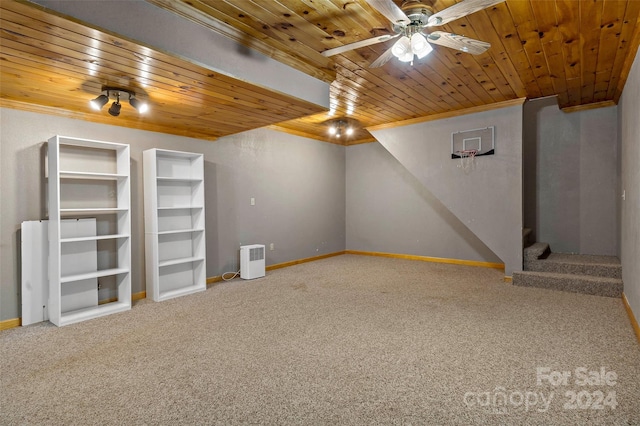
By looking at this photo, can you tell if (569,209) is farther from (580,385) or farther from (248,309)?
(248,309)

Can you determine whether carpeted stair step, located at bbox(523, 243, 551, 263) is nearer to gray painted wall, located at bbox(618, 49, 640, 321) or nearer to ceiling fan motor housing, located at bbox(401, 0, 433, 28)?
gray painted wall, located at bbox(618, 49, 640, 321)

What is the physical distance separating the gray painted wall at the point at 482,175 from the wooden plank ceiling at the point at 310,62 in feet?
1.55

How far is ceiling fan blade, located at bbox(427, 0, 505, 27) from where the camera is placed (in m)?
1.96

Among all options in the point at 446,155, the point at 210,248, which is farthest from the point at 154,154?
the point at 446,155

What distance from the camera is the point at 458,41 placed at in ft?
8.06

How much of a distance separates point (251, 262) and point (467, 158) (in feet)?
11.7

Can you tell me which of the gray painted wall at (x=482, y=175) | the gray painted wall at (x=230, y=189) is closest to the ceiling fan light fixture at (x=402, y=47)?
the gray painted wall at (x=482, y=175)

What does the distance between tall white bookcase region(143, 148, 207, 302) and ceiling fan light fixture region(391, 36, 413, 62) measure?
3.12 m

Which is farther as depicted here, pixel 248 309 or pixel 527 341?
pixel 248 309

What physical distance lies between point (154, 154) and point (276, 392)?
3267 millimetres

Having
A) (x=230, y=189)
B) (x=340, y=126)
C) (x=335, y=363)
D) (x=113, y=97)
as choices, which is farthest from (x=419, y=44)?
(x=230, y=189)

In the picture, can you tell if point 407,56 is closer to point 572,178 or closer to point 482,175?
point 482,175

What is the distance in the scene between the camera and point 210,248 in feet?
17.0

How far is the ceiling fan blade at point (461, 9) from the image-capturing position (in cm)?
196
